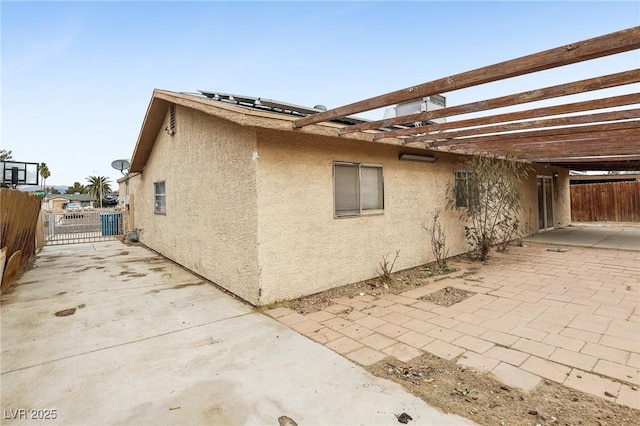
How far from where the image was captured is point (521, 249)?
31.2ft

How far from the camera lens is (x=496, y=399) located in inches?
96.6

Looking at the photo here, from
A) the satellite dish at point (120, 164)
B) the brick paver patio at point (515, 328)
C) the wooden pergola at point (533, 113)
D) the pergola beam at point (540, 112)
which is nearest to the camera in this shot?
the wooden pergola at point (533, 113)

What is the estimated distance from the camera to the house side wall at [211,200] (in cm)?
492

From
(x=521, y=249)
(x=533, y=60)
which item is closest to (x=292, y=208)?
(x=533, y=60)

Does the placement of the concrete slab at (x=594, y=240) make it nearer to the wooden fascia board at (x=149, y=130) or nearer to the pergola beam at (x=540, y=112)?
the pergola beam at (x=540, y=112)

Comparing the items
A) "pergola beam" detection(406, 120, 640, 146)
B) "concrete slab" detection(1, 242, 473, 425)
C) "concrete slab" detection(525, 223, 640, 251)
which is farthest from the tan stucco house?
"concrete slab" detection(525, 223, 640, 251)

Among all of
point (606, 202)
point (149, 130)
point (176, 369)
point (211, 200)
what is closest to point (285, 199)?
point (211, 200)

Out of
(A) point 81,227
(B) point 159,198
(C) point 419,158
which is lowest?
(A) point 81,227

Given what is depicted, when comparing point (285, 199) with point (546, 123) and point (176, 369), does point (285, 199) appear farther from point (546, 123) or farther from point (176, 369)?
point (546, 123)

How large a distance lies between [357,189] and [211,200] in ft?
9.44

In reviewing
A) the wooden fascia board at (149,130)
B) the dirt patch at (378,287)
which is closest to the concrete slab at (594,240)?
the dirt patch at (378,287)

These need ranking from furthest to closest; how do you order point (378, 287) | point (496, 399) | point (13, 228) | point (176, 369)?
point (13, 228)
point (378, 287)
point (176, 369)
point (496, 399)

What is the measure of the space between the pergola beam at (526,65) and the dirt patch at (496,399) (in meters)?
2.73

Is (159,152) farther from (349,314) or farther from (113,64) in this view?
(349,314)
